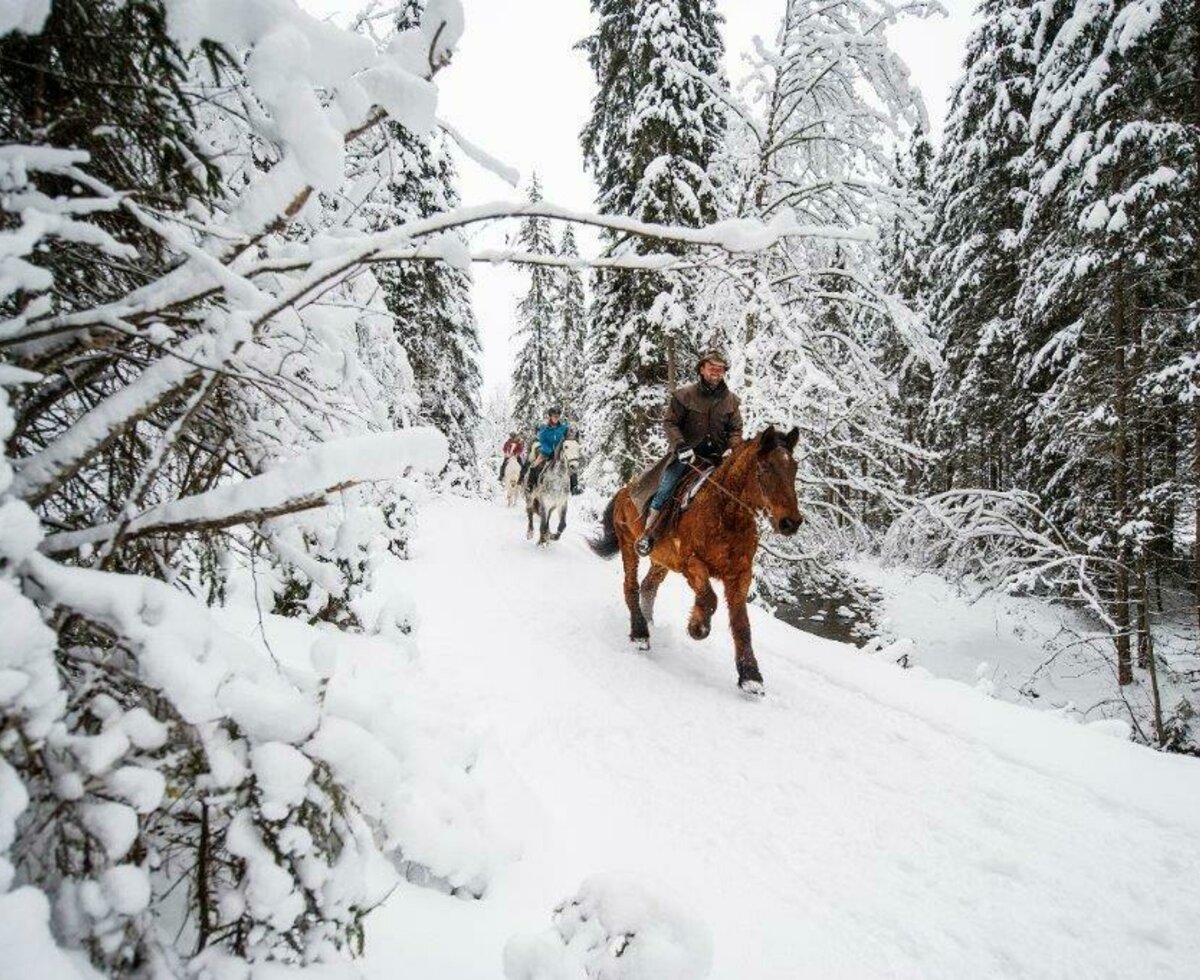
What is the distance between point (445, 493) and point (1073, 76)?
18339 mm

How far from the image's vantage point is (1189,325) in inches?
336

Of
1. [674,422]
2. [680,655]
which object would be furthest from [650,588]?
[674,422]

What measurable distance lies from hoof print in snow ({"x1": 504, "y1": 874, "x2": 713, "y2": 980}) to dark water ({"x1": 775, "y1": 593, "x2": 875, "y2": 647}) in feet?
41.7

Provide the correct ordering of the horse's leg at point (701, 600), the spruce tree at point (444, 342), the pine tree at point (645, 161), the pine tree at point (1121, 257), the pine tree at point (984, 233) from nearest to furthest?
the horse's leg at point (701, 600) → the pine tree at point (1121, 257) → the pine tree at point (645, 161) → the pine tree at point (984, 233) → the spruce tree at point (444, 342)

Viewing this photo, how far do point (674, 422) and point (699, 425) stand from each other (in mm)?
352

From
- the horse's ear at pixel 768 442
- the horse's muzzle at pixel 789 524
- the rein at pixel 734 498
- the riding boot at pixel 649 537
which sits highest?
the horse's ear at pixel 768 442

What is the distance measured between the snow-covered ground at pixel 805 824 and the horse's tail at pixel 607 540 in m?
2.74

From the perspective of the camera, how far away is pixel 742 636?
5.30 m

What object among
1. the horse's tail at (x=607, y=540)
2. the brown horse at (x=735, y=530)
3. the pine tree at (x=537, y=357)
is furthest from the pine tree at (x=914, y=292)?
the pine tree at (x=537, y=357)

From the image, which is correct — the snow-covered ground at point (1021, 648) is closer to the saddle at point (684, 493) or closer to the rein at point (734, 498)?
the saddle at point (684, 493)

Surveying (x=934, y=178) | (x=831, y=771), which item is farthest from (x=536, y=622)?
(x=934, y=178)

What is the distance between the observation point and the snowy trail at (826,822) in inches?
97.6

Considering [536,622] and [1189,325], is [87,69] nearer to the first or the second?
[536,622]

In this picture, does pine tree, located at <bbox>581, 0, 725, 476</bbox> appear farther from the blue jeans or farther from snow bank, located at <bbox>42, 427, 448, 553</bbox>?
snow bank, located at <bbox>42, 427, 448, 553</bbox>
